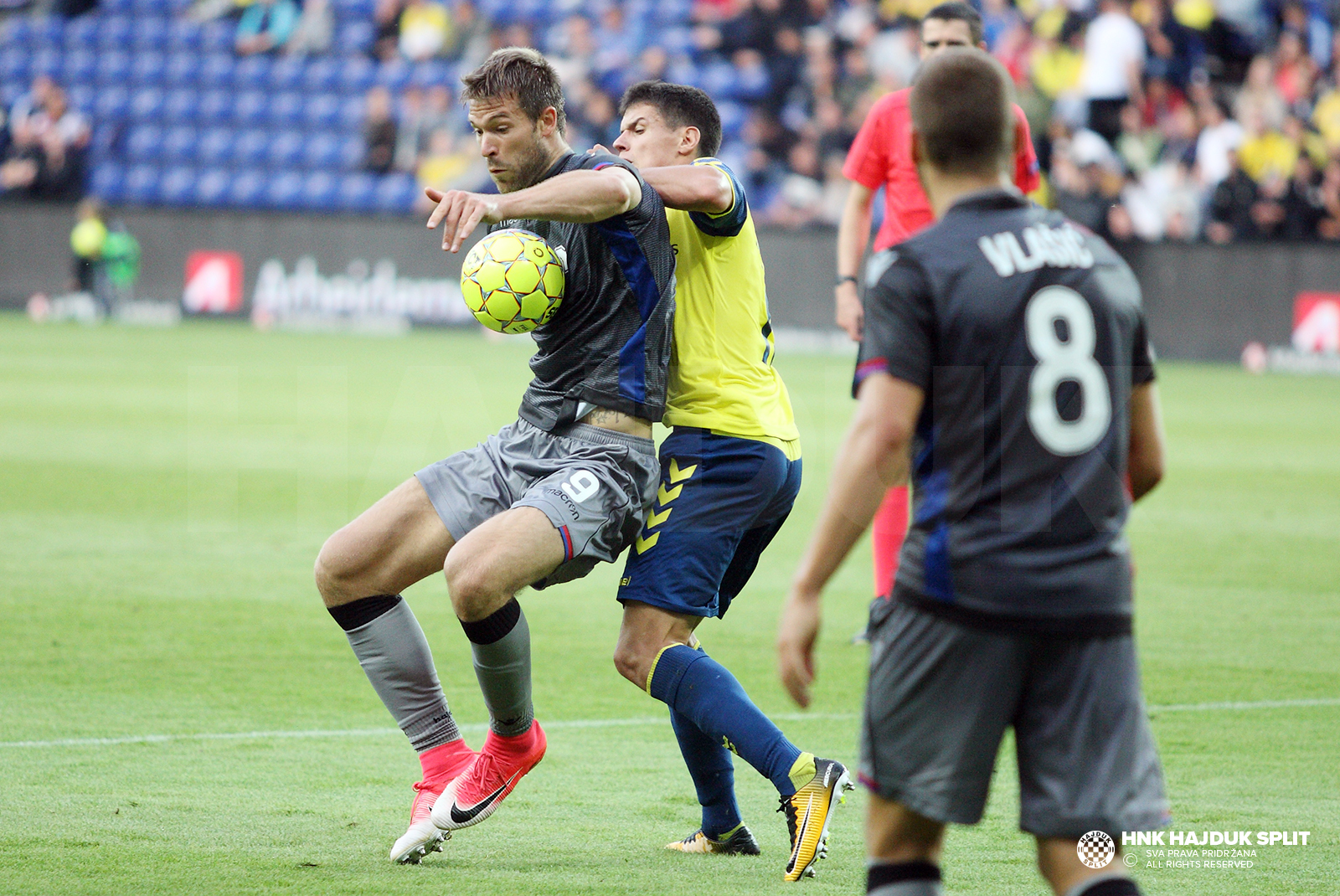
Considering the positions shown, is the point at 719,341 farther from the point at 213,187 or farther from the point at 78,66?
the point at 78,66

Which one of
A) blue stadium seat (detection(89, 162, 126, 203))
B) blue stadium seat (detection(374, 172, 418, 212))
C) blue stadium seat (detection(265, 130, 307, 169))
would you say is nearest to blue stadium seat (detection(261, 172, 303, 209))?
blue stadium seat (detection(265, 130, 307, 169))

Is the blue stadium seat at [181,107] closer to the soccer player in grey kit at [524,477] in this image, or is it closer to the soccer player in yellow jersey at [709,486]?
the soccer player in yellow jersey at [709,486]

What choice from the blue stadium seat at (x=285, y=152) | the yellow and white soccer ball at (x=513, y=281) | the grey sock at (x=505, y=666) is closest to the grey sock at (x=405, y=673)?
the grey sock at (x=505, y=666)

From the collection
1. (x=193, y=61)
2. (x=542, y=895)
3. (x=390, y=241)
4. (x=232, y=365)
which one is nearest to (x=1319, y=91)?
(x=390, y=241)

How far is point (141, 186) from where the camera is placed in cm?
2702

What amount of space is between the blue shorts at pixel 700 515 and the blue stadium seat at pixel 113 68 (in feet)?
86.3

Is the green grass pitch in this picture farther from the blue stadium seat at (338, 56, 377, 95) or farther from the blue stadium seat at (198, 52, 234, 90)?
the blue stadium seat at (198, 52, 234, 90)

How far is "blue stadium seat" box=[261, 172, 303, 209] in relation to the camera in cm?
2609

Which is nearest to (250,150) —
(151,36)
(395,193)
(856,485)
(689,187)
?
(395,193)

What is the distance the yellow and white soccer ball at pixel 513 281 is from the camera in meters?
4.24

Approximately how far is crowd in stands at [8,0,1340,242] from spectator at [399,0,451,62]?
3 centimetres

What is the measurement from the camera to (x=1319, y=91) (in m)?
20.9

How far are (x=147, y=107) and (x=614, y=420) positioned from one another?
25689 millimetres

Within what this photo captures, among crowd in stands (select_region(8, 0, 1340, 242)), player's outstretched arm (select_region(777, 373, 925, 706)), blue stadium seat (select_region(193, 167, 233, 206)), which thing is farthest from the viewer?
blue stadium seat (select_region(193, 167, 233, 206))
